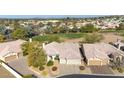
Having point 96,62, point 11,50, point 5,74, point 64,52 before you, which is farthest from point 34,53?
point 96,62

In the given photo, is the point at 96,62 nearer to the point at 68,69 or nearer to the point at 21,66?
the point at 68,69

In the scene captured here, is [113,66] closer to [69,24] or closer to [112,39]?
[112,39]

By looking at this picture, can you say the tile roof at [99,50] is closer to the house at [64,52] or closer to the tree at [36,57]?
the house at [64,52]

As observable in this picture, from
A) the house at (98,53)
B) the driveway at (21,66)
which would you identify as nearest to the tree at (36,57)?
the driveway at (21,66)

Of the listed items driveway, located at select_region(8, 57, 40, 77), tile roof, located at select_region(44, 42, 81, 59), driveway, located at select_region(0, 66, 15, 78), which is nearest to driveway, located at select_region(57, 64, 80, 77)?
tile roof, located at select_region(44, 42, 81, 59)
